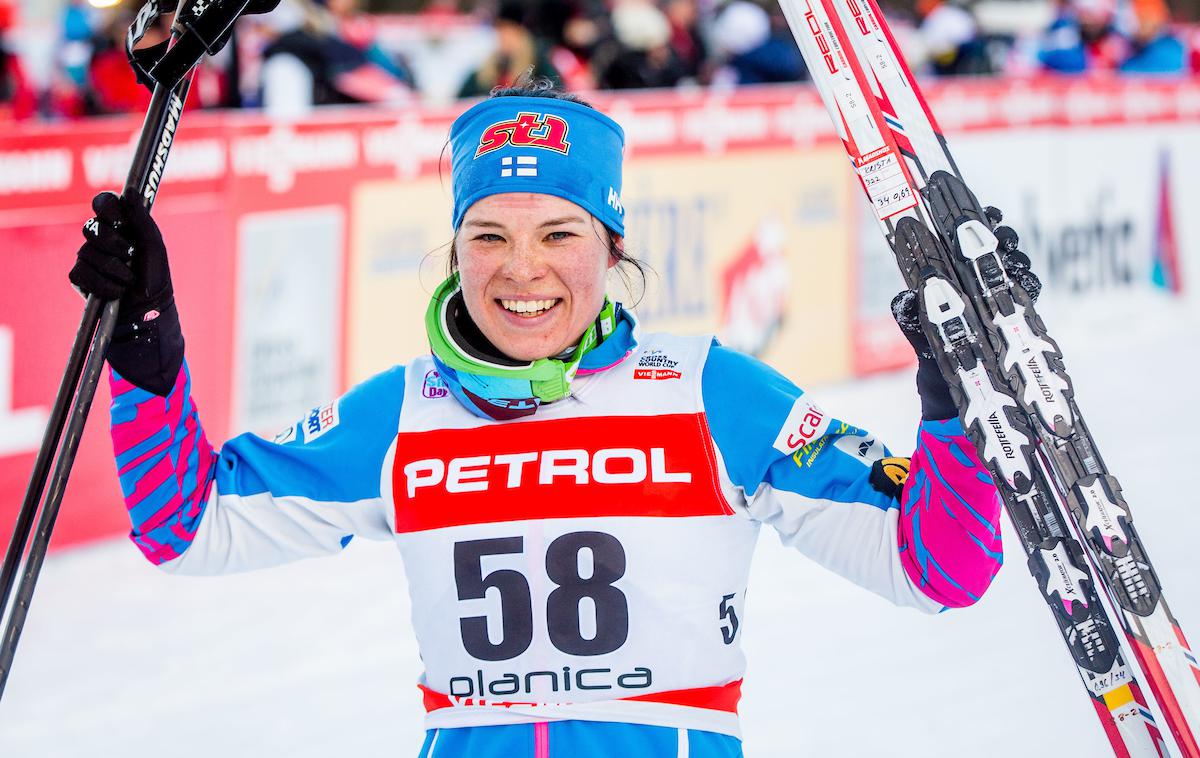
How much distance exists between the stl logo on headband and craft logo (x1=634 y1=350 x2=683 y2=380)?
32 cm

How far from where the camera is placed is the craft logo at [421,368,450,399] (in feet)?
7.04

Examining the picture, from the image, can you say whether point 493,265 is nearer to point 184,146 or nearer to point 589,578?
point 589,578

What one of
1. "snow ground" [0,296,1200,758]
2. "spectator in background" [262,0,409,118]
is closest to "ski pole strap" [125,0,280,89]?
"snow ground" [0,296,1200,758]

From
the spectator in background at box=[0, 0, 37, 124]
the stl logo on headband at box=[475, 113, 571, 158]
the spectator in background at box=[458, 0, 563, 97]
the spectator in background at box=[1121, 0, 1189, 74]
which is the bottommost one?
the stl logo on headband at box=[475, 113, 571, 158]

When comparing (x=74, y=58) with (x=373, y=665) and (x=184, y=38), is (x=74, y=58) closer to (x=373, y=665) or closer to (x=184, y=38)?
(x=373, y=665)

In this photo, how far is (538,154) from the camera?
2.00m

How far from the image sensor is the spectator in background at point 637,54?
28.2ft

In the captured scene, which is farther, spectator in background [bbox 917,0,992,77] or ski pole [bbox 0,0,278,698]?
spectator in background [bbox 917,0,992,77]

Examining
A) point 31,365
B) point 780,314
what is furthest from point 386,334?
point 780,314

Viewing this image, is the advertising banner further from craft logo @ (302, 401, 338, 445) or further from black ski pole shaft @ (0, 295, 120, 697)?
black ski pole shaft @ (0, 295, 120, 697)

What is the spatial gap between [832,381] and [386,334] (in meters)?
2.70

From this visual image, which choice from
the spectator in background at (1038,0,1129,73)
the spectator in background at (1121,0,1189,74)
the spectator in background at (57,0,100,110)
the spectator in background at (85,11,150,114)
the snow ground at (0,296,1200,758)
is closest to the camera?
the snow ground at (0,296,1200,758)

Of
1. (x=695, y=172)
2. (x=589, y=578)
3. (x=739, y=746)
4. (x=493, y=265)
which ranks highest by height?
(x=695, y=172)

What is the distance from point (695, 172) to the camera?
7.09m
